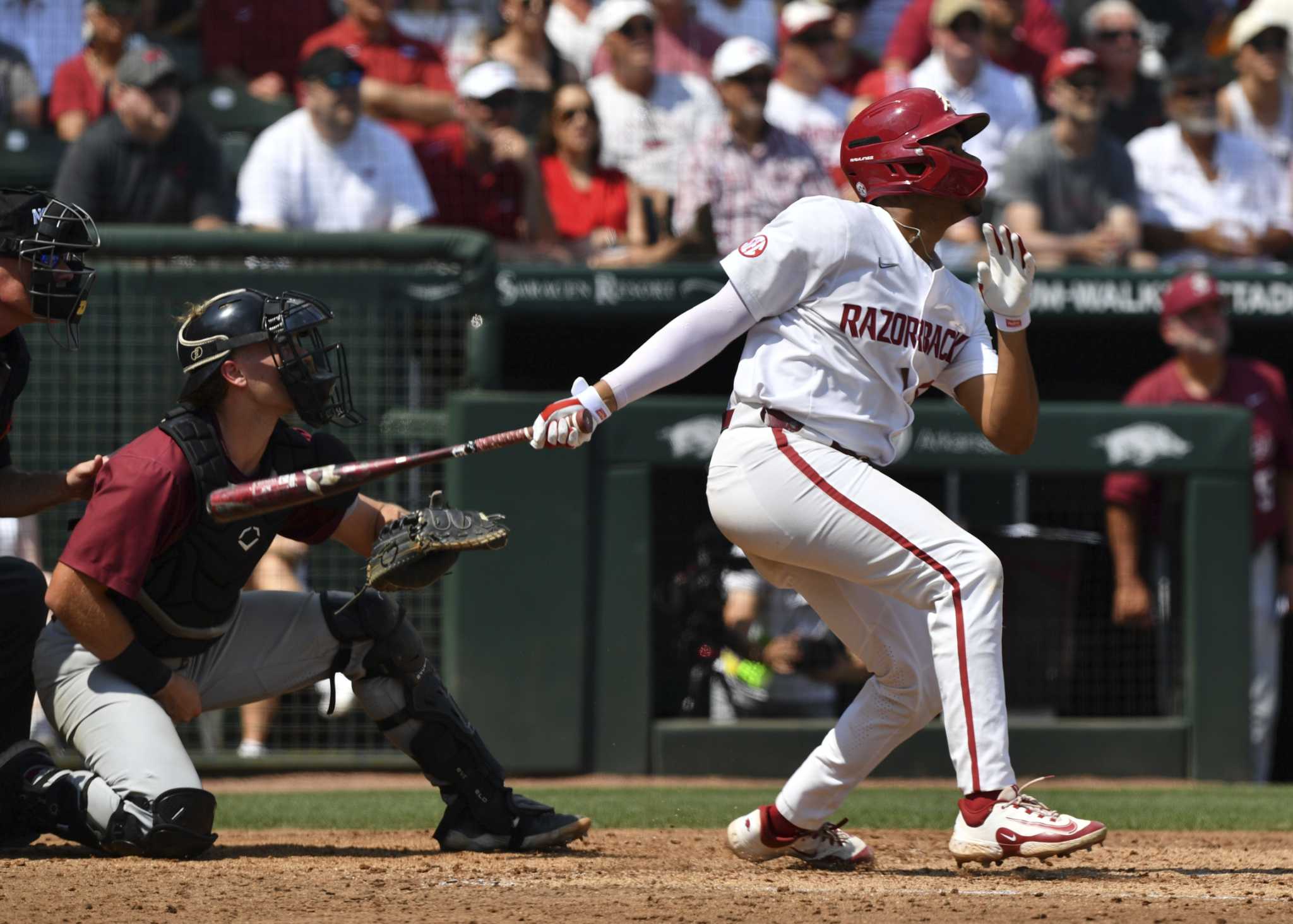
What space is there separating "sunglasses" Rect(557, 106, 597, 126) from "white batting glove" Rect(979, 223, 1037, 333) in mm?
3989

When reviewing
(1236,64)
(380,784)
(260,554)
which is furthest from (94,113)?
(1236,64)

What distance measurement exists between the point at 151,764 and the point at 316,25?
5.15 metres

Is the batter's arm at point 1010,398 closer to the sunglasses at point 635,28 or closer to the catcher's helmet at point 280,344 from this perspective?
the catcher's helmet at point 280,344

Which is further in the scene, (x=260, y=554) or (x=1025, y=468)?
(x=1025, y=468)

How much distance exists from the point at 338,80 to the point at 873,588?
433 cm

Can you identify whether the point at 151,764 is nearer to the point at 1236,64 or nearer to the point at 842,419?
the point at 842,419

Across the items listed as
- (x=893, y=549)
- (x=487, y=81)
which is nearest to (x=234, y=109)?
(x=487, y=81)

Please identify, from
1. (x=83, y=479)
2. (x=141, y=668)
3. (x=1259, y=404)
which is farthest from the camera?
(x=1259, y=404)

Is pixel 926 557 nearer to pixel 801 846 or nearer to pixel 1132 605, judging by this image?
pixel 801 846

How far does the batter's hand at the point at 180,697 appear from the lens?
12.2 ft

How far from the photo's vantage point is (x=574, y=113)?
730 centimetres

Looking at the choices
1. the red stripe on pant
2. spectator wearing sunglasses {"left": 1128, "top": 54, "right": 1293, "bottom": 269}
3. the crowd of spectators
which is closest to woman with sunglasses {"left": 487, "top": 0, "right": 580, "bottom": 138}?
the crowd of spectators

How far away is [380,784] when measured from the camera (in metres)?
6.07

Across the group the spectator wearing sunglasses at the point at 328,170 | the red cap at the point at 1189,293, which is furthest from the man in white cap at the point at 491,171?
the red cap at the point at 1189,293
